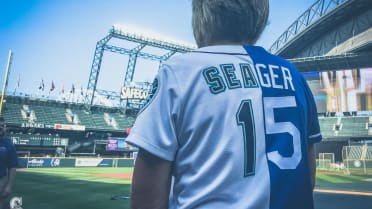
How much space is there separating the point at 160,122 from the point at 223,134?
0.85 feet

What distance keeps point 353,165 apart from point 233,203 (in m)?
28.6

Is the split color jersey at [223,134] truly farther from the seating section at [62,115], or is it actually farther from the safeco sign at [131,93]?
the safeco sign at [131,93]

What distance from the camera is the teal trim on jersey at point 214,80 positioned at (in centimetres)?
123

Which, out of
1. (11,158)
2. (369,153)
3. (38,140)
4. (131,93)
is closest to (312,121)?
(11,158)

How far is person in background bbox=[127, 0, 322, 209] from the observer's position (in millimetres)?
1147

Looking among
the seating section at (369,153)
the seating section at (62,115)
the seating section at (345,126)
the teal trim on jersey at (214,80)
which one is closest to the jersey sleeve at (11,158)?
the teal trim on jersey at (214,80)

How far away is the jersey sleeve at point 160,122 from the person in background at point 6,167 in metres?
5.63

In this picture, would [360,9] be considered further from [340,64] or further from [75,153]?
[75,153]

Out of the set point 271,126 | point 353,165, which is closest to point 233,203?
point 271,126

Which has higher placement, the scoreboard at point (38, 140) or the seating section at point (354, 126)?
the seating section at point (354, 126)

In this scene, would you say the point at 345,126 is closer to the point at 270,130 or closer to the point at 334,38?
the point at 334,38

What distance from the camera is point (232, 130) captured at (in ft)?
3.95

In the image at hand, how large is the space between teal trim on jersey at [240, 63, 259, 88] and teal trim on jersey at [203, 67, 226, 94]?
0.37ft

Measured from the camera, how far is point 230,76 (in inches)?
50.2
